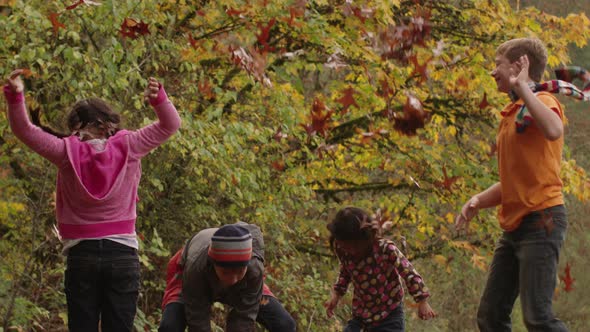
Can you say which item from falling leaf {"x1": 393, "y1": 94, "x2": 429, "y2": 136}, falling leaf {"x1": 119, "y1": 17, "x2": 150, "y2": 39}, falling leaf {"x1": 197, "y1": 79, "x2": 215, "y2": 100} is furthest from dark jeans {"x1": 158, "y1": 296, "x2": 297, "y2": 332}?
falling leaf {"x1": 393, "y1": 94, "x2": 429, "y2": 136}

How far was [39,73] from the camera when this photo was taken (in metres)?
6.45

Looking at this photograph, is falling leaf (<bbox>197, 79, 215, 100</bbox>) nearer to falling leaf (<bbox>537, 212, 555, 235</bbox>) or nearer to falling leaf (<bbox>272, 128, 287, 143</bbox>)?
falling leaf (<bbox>272, 128, 287, 143</bbox>)

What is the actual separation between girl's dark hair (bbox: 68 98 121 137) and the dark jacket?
86 cm

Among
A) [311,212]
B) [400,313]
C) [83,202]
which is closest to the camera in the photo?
[83,202]

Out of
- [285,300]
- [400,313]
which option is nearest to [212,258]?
[400,313]

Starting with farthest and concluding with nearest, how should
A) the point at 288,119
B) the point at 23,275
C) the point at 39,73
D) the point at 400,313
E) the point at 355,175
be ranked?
the point at 355,175, the point at 288,119, the point at 39,73, the point at 23,275, the point at 400,313

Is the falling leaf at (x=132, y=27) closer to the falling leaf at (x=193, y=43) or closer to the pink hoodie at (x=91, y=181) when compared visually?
the falling leaf at (x=193, y=43)

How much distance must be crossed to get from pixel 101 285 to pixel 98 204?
40cm

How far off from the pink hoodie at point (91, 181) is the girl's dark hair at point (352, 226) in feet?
4.20

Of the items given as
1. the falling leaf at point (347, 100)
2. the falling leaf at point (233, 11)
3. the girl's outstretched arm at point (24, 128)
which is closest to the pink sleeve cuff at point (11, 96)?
the girl's outstretched arm at point (24, 128)

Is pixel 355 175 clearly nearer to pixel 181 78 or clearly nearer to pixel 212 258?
pixel 181 78

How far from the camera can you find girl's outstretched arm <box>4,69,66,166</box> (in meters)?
3.90

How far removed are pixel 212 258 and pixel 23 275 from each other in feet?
7.27

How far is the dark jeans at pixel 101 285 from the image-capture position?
13.4ft
